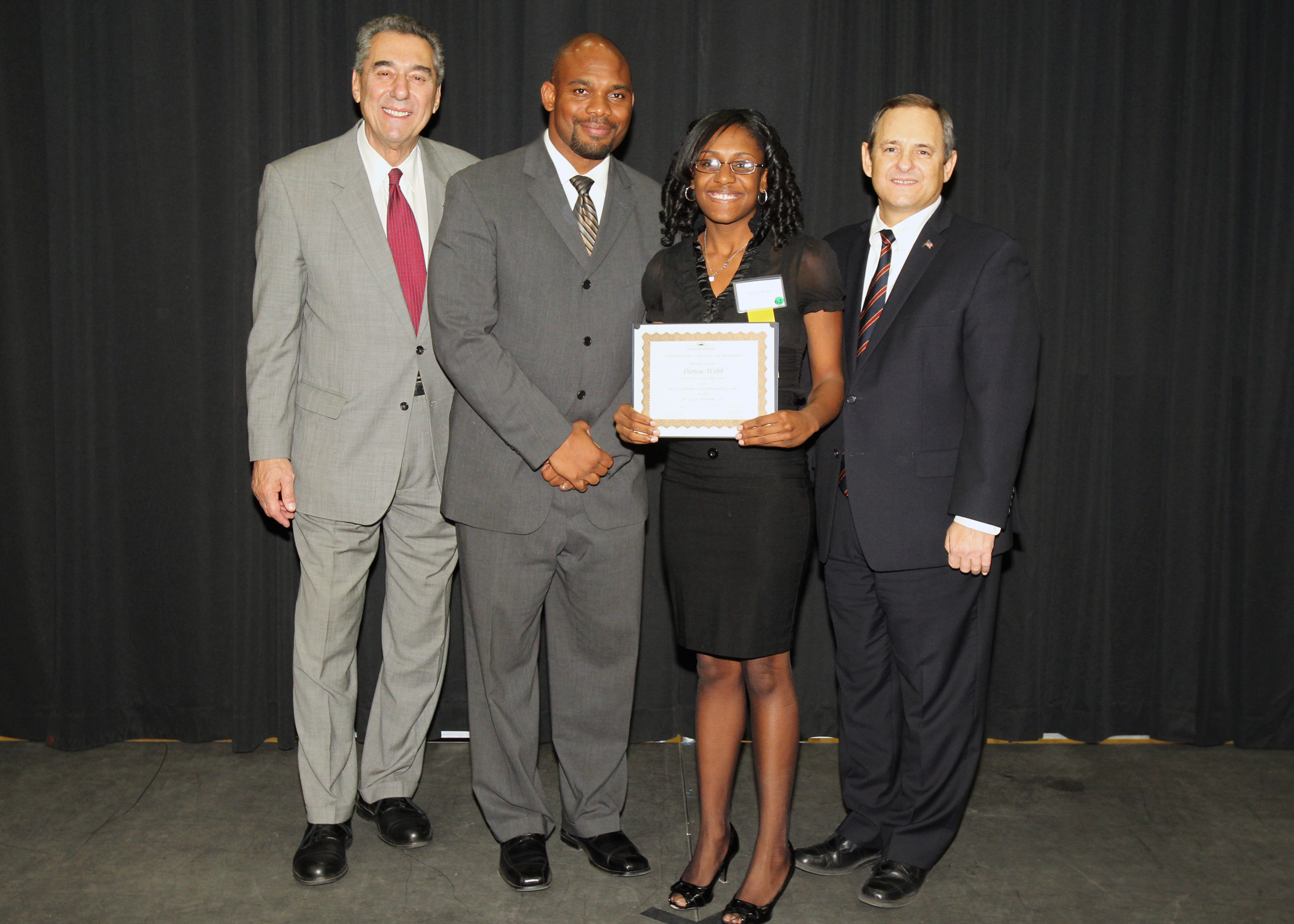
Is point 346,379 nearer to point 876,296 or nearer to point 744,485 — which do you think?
point 744,485

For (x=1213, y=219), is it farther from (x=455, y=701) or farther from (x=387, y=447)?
(x=455, y=701)

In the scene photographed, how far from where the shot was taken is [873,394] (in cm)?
258

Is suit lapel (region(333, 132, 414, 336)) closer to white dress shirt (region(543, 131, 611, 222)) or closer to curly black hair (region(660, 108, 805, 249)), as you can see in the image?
white dress shirt (region(543, 131, 611, 222))

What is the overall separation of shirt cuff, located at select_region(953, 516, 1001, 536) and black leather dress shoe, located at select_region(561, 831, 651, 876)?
1.27 meters

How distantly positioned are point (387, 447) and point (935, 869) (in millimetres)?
1924

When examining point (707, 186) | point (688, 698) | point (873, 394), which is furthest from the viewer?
point (688, 698)

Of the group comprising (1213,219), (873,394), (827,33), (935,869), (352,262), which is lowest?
(935,869)

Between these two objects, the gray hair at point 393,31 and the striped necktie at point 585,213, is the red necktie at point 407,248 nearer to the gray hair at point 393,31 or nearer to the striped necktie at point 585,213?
the gray hair at point 393,31

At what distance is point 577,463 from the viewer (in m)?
2.54

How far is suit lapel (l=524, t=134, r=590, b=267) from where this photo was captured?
2.61m

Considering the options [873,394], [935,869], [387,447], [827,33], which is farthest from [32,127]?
[935,869]

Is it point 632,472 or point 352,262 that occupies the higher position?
Answer: point 352,262

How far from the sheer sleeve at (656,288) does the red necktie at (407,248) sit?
635mm

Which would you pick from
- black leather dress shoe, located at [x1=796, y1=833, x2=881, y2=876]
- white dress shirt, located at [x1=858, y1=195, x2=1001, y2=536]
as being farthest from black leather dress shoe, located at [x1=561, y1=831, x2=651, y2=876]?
white dress shirt, located at [x1=858, y1=195, x2=1001, y2=536]
